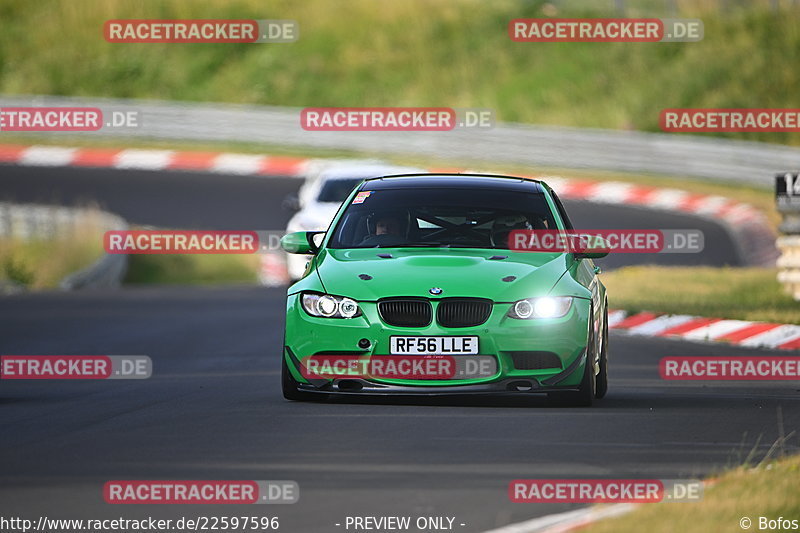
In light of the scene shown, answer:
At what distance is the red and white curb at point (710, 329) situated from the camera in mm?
17125

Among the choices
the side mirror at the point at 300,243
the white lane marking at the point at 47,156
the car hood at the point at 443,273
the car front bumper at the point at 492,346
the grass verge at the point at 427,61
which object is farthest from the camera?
the grass verge at the point at 427,61

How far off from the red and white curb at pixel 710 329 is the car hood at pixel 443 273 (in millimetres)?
5637

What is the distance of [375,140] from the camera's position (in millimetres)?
44938

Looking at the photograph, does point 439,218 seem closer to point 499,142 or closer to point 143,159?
point 499,142

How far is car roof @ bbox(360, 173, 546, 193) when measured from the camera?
12766mm

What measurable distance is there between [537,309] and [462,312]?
46 centimetres

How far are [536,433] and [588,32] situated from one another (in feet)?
133

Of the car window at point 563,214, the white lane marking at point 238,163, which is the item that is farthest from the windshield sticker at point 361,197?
the white lane marking at point 238,163

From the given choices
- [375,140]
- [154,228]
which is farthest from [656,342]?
[375,140]

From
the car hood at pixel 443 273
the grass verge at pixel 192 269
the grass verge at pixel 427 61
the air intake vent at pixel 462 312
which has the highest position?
the grass verge at pixel 427 61

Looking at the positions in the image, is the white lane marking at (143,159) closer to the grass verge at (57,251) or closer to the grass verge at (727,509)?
the grass verge at (57,251)

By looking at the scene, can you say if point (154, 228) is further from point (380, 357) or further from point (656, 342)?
point (380, 357)

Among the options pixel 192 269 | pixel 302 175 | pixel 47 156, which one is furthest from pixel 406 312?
pixel 47 156

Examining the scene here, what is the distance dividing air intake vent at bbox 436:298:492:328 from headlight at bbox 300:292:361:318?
52 centimetres
